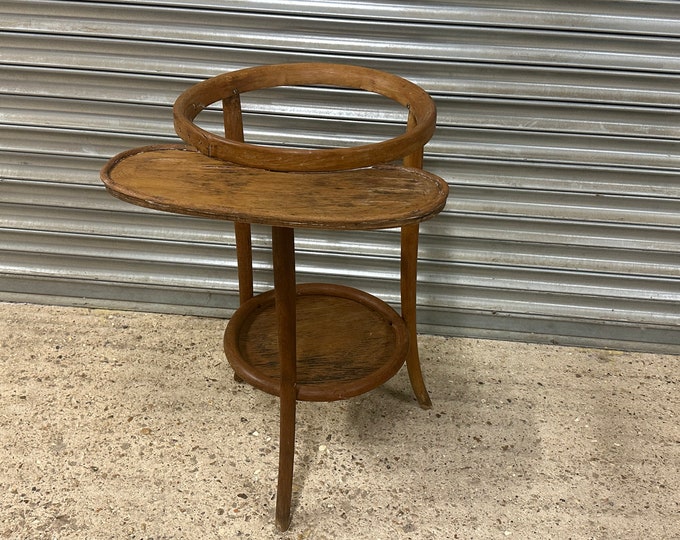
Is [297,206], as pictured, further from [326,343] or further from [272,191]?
[326,343]

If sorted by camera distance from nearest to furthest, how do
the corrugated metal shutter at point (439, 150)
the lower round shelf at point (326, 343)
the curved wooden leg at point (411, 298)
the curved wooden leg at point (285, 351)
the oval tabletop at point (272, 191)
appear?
1. the oval tabletop at point (272, 191)
2. the curved wooden leg at point (285, 351)
3. the lower round shelf at point (326, 343)
4. the curved wooden leg at point (411, 298)
5. the corrugated metal shutter at point (439, 150)

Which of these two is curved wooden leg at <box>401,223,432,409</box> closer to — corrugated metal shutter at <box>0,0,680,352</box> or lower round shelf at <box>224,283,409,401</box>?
lower round shelf at <box>224,283,409,401</box>

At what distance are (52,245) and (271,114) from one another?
1.19 meters

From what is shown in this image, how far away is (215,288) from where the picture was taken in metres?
2.90

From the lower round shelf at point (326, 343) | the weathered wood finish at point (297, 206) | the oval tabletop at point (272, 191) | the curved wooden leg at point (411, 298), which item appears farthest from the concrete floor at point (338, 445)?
the oval tabletop at point (272, 191)

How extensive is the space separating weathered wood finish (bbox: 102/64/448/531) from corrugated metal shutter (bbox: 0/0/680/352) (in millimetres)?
476

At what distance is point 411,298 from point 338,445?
57 cm

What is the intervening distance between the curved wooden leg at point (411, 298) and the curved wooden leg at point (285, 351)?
1.82 ft

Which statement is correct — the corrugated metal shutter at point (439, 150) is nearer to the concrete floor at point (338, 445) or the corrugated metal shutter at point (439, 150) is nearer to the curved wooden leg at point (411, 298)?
the concrete floor at point (338, 445)

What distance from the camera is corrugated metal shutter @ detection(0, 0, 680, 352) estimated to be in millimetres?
2369

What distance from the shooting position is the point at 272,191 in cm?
154

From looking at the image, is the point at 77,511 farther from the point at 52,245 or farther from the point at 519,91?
the point at 519,91

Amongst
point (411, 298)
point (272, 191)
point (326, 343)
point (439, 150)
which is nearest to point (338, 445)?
point (326, 343)

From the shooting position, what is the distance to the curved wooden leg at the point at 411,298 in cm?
219
